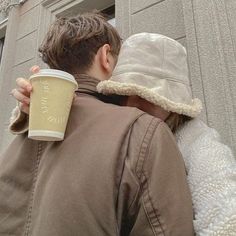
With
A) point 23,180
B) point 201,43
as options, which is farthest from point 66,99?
point 201,43

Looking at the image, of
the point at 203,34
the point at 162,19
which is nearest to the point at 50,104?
the point at 203,34

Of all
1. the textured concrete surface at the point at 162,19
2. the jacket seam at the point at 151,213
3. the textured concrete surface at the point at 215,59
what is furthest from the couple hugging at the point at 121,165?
the textured concrete surface at the point at 162,19

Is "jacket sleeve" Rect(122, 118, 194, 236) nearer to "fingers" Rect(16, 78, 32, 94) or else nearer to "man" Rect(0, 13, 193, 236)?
"man" Rect(0, 13, 193, 236)

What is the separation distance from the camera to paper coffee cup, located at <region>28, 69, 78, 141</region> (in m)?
0.72

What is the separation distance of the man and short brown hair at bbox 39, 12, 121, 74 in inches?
6.8

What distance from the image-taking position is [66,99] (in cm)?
75

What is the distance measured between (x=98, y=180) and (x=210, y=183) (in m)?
0.26

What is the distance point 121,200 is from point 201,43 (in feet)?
4.45

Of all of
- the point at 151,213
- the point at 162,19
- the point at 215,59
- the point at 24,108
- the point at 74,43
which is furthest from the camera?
the point at 162,19

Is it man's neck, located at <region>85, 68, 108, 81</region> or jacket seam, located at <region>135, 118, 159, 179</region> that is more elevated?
man's neck, located at <region>85, 68, 108, 81</region>

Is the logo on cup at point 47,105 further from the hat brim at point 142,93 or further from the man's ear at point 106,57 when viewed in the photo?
the man's ear at point 106,57

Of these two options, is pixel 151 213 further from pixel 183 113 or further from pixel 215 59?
pixel 215 59

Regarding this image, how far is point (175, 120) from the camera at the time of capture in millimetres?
984

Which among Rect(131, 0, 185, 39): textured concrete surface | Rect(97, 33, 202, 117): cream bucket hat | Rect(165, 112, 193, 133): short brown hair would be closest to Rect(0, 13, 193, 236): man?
Rect(97, 33, 202, 117): cream bucket hat
